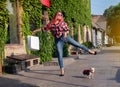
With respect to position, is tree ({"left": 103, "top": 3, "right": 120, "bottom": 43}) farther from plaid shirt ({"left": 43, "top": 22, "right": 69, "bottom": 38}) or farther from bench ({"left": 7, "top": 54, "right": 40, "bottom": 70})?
plaid shirt ({"left": 43, "top": 22, "right": 69, "bottom": 38})

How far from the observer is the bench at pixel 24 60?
13.0 m

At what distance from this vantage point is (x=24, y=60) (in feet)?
43.7

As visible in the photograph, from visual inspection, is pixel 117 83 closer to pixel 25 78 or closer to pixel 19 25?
pixel 25 78

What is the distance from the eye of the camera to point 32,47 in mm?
10609

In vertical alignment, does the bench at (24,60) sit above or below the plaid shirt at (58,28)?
below

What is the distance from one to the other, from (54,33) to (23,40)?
5.15m

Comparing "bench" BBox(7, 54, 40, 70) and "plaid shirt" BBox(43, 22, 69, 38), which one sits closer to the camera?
"plaid shirt" BBox(43, 22, 69, 38)

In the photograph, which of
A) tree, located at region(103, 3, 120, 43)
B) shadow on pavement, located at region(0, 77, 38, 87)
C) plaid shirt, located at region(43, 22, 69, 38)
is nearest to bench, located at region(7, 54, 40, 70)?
shadow on pavement, located at region(0, 77, 38, 87)

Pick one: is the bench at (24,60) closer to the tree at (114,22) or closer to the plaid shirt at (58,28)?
the plaid shirt at (58,28)

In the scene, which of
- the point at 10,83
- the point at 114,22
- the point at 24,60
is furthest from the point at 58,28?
the point at 114,22

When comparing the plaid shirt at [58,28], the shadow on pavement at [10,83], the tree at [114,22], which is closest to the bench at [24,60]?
the shadow on pavement at [10,83]

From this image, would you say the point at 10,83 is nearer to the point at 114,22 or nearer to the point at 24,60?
the point at 24,60

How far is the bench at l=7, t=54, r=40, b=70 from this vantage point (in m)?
13.0

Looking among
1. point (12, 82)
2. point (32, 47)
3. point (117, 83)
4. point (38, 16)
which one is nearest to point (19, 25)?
point (38, 16)
